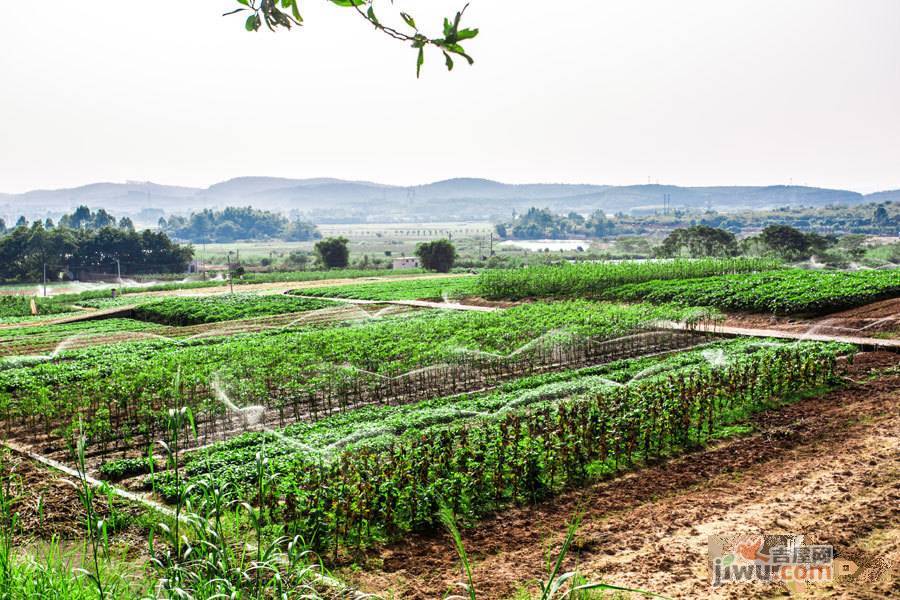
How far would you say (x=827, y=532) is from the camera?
21.0ft

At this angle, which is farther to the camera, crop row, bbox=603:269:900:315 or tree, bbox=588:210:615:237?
tree, bbox=588:210:615:237

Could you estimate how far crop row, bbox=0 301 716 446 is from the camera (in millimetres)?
12234

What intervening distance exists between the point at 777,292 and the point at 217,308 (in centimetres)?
2310

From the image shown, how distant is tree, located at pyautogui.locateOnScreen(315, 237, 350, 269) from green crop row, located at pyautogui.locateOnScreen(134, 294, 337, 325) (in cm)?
3242

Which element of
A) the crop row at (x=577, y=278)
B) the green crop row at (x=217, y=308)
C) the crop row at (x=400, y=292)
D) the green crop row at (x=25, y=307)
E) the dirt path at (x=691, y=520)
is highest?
the crop row at (x=577, y=278)

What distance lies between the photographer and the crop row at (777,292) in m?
21.8

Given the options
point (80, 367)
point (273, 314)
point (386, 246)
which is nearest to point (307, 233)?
point (386, 246)

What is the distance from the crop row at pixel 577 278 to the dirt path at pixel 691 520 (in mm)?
21887

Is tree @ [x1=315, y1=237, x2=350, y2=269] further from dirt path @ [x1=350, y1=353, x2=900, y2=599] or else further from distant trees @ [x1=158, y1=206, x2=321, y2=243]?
distant trees @ [x1=158, y1=206, x2=321, y2=243]

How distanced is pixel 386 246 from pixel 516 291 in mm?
123623

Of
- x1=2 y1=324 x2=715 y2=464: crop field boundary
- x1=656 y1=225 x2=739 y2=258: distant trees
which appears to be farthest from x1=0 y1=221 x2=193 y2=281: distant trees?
x1=2 y1=324 x2=715 y2=464: crop field boundary

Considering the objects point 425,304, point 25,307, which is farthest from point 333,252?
point 425,304

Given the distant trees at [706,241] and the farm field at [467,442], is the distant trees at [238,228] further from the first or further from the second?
the farm field at [467,442]

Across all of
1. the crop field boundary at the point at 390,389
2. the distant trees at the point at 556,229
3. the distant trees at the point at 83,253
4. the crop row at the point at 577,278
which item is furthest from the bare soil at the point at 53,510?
the distant trees at the point at 556,229
